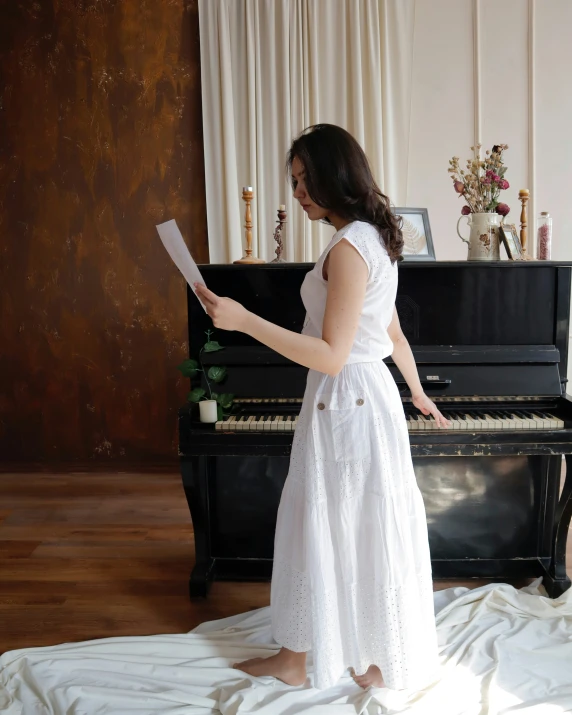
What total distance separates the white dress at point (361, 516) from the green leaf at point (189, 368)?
87cm

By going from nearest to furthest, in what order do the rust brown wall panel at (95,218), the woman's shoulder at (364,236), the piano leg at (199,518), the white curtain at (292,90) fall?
1. the woman's shoulder at (364,236)
2. the piano leg at (199,518)
3. the white curtain at (292,90)
4. the rust brown wall panel at (95,218)

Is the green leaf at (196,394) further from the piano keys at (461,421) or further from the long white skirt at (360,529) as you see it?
the long white skirt at (360,529)

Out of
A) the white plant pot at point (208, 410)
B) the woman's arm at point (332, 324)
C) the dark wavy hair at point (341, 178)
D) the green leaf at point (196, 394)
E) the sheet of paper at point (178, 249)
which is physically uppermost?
the dark wavy hair at point (341, 178)

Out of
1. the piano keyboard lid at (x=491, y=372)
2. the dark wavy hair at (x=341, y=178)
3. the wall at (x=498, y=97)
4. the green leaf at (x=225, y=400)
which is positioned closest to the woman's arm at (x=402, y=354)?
the dark wavy hair at (x=341, y=178)

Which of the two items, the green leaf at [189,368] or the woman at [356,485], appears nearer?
the woman at [356,485]

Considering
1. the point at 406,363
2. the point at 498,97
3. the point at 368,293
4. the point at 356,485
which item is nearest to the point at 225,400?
the point at 406,363

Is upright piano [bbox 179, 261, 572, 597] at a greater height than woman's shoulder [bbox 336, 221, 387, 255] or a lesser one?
lesser

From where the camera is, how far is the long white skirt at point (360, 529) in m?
1.80

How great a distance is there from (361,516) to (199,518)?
1.04 metres

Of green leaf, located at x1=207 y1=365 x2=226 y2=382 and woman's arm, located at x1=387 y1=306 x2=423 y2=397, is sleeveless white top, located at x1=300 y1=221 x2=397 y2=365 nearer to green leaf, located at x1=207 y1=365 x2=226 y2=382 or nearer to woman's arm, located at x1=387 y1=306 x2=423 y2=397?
woman's arm, located at x1=387 y1=306 x2=423 y2=397

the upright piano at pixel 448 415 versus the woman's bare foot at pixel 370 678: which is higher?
the upright piano at pixel 448 415

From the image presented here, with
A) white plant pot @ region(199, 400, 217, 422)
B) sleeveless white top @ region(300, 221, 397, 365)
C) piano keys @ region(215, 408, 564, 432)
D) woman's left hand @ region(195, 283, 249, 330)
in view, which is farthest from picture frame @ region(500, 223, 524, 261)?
woman's left hand @ region(195, 283, 249, 330)

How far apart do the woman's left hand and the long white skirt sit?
1.16 feet

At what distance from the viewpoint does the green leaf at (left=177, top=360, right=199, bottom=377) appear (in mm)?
2623
